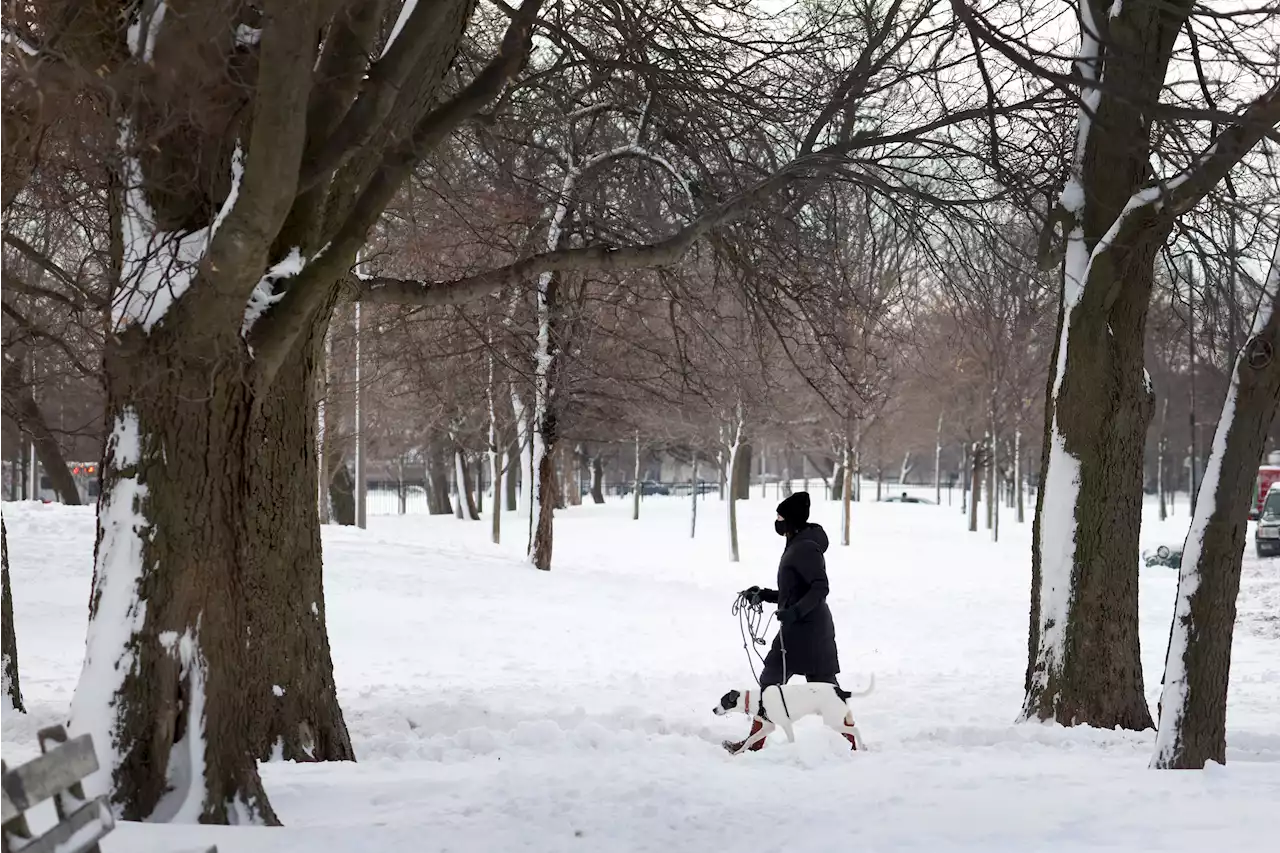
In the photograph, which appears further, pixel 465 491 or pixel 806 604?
pixel 465 491

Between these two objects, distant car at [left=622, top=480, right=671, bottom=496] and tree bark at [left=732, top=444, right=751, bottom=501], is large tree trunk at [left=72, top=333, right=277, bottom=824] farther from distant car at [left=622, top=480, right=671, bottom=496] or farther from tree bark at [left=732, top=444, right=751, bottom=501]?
distant car at [left=622, top=480, right=671, bottom=496]

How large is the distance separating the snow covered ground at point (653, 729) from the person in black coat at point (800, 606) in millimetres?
501

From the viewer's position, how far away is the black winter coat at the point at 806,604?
8758 millimetres

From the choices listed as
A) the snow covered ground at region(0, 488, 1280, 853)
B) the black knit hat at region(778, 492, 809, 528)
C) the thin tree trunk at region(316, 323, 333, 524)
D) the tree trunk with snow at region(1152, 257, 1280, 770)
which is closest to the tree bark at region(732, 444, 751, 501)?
the thin tree trunk at region(316, 323, 333, 524)

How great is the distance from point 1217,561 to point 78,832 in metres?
5.99

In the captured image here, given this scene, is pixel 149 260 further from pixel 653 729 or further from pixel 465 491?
pixel 465 491

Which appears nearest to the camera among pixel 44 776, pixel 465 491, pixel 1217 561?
pixel 44 776

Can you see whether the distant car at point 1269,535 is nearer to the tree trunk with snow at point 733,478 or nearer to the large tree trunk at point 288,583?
the tree trunk with snow at point 733,478

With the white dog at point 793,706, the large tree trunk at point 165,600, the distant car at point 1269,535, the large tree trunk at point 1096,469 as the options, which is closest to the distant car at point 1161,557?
the distant car at point 1269,535

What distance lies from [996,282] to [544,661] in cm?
656

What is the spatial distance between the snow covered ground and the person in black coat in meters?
0.50

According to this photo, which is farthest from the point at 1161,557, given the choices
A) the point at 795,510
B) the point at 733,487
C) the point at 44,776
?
the point at 44,776

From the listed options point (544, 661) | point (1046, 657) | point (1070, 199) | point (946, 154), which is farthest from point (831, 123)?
point (544, 661)

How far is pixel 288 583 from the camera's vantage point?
22.9ft
